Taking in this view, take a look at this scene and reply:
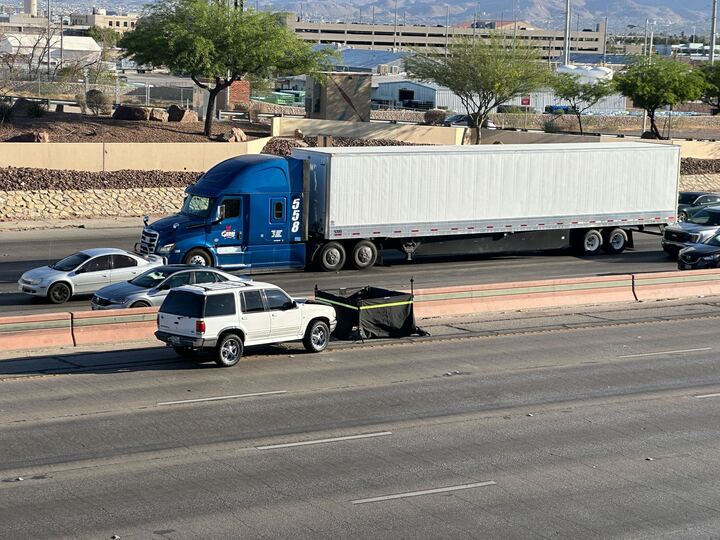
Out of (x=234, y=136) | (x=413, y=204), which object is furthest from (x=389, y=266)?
(x=234, y=136)

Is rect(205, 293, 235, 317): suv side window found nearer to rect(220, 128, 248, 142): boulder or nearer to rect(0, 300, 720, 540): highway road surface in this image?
rect(0, 300, 720, 540): highway road surface

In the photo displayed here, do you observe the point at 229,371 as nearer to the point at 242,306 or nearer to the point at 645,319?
the point at 242,306

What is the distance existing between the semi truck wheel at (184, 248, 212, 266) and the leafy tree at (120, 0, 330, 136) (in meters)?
24.9

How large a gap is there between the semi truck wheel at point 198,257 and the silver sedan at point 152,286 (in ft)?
17.3

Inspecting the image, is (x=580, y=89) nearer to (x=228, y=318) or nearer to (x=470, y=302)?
(x=470, y=302)

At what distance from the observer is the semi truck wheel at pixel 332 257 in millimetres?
34750

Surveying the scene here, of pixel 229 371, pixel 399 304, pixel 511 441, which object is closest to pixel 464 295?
pixel 399 304

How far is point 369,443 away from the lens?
1739 cm

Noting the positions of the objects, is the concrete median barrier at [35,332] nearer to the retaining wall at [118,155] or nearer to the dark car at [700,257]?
the dark car at [700,257]

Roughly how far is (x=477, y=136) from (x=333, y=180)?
34.7m

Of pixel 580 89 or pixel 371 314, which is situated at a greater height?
pixel 580 89

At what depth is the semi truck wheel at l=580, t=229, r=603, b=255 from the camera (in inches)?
1574

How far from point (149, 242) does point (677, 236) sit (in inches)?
725

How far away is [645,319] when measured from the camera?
3017 centimetres
